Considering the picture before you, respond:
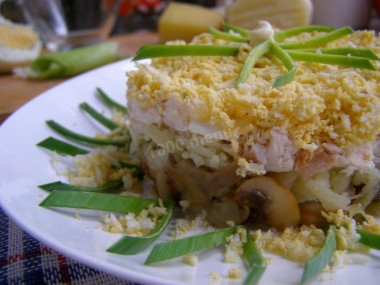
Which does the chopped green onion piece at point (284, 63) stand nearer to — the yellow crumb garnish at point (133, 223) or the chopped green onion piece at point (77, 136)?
the yellow crumb garnish at point (133, 223)

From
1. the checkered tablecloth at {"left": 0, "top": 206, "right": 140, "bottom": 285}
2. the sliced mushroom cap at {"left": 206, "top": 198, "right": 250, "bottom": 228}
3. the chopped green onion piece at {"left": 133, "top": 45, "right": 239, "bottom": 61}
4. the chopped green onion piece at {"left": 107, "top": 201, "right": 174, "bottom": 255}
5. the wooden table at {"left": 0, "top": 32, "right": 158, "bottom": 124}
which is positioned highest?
the chopped green onion piece at {"left": 133, "top": 45, "right": 239, "bottom": 61}

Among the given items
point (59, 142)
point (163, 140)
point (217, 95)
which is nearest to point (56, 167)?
point (59, 142)

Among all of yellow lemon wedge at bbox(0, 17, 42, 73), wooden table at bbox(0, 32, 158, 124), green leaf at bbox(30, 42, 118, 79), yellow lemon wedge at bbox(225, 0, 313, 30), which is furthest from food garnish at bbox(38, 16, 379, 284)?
yellow lemon wedge at bbox(225, 0, 313, 30)

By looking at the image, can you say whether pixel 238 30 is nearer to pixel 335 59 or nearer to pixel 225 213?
pixel 335 59

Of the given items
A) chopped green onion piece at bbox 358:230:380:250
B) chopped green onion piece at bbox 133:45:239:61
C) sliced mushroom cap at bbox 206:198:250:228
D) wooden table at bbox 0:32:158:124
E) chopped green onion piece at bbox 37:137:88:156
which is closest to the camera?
chopped green onion piece at bbox 358:230:380:250

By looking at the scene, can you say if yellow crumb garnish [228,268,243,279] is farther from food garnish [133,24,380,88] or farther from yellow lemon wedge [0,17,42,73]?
yellow lemon wedge [0,17,42,73]

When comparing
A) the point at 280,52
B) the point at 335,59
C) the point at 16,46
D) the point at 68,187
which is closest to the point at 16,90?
the point at 16,46

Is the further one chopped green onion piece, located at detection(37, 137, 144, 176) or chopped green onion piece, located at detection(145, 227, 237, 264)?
chopped green onion piece, located at detection(37, 137, 144, 176)
